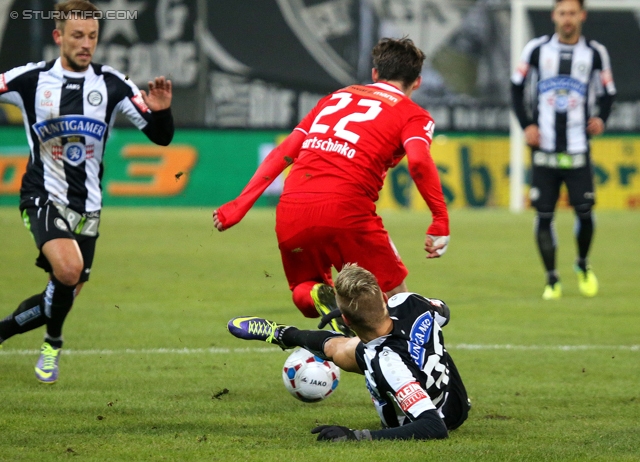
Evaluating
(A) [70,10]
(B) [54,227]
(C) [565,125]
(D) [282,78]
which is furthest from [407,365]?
(D) [282,78]

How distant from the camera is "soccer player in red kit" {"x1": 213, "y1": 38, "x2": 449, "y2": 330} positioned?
17.2 feet

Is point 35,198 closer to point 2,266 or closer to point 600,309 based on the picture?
point 600,309

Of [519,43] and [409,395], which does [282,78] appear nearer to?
[519,43]

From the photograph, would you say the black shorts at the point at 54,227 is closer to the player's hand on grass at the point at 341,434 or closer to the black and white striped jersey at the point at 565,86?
the player's hand on grass at the point at 341,434

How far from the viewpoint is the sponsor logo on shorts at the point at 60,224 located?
5793 mm

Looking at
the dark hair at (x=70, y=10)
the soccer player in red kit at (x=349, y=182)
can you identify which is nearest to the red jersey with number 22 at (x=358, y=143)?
the soccer player in red kit at (x=349, y=182)

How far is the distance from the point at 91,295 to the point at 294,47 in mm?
15155

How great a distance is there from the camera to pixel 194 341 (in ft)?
23.7

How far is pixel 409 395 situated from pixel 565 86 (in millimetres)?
6245

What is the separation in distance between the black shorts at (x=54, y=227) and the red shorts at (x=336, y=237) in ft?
4.10

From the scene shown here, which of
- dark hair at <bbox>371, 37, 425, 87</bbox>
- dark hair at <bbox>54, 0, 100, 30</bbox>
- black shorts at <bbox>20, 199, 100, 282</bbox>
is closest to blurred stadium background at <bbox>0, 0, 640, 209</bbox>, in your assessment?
black shorts at <bbox>20, 199, 100, 282</bbox>

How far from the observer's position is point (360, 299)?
4.40 meters

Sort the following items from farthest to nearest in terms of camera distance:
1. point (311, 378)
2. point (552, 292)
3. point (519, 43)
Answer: point (519, 43), point (552, 292), point (311, 378)

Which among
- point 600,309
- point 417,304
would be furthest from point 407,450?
point 600,309
